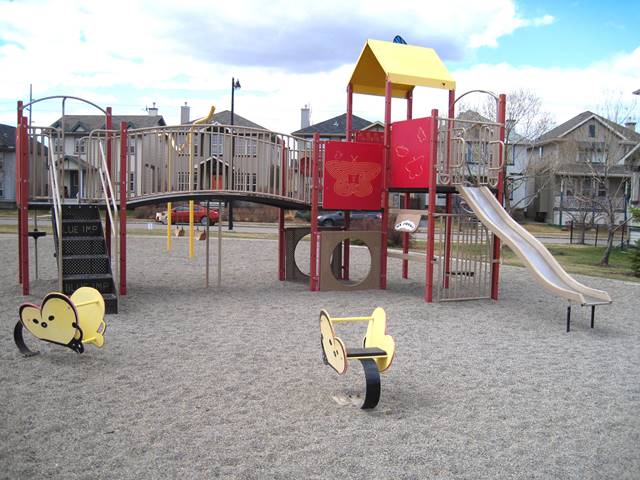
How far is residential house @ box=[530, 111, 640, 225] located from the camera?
940 inches

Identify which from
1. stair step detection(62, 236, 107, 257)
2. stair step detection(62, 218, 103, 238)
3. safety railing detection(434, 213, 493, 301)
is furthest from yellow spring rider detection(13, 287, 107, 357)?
safety railing detection(434, 213, 493, 301)

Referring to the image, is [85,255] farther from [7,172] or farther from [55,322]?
[7,172]

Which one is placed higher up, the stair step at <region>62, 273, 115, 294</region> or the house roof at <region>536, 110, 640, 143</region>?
the house roof at <region>536, 110, 640, 143</region>

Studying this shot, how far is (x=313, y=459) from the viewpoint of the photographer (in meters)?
4.34

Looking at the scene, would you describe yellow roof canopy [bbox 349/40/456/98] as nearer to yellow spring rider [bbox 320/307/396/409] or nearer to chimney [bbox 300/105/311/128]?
yellow spring rider [bbox 320/307/396/409]

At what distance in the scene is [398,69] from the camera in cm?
1224

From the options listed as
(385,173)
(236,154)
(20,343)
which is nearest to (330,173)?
(385,173)

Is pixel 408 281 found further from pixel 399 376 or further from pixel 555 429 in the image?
pixel 555 429

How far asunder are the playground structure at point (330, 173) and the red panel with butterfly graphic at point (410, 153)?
0.02 metres

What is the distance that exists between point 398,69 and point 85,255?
6791 millimetres

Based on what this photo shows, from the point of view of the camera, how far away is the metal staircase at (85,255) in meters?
9.57

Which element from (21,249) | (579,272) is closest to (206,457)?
(21,249)

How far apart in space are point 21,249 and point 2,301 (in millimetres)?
1137

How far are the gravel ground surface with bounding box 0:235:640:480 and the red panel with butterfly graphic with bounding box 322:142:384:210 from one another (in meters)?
2.73
